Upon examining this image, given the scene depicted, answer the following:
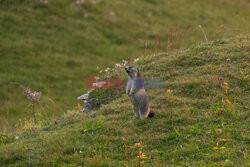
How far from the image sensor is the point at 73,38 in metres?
21.1

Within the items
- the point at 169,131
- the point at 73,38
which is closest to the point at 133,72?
the point at 169,131

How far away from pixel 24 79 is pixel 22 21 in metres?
5.19

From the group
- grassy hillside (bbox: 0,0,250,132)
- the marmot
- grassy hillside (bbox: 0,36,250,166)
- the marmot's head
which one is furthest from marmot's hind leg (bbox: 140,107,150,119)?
grassy hillside (bbox: 0,0,250,132)

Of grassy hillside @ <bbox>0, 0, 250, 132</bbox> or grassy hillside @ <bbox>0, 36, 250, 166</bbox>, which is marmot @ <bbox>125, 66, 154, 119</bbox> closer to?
grassy hillside @ <bbox>0, 36, 250, 166</bbox>

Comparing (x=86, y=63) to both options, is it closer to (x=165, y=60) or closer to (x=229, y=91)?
(x=165, y=60)

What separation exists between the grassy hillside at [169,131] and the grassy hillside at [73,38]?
4924 millimetres

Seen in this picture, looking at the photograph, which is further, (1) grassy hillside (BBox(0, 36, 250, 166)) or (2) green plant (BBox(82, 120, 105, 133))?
(2) green plant (BBox(82, 120, 105, 133))

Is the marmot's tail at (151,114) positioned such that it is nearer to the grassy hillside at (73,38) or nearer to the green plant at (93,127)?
the green plant at (93,127)

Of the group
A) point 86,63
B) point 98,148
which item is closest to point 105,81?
point 98,148

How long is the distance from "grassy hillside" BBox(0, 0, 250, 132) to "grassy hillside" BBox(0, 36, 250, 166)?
4.92 metres

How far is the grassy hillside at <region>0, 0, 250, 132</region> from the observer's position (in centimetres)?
1705

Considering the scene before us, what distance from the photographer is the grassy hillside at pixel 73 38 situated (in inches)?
671

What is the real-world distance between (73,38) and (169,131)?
14.4 metres

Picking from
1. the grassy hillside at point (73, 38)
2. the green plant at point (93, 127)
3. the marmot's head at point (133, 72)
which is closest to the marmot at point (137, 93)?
the marmot's head at point (133, 72)
